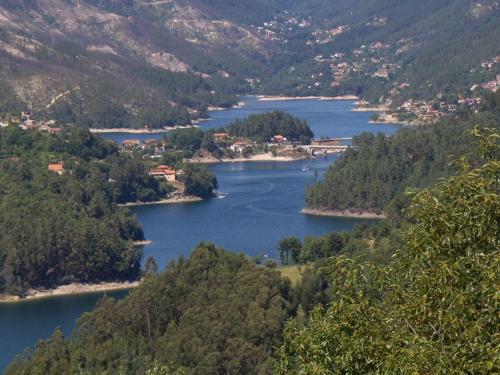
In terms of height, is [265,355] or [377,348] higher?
[377,348]

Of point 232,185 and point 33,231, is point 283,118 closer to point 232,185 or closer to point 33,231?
point 232,185

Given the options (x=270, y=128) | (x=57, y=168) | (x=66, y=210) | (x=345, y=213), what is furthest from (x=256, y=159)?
(x=66, y=210)

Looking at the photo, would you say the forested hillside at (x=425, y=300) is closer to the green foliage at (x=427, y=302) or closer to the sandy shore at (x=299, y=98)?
the green foliage at (x=427, y=302)

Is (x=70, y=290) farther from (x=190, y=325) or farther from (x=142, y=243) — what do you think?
(x=190, y=325)

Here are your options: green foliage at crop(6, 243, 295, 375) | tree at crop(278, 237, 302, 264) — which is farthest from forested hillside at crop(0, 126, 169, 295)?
green foliage at crop(6, 243, 295, 375)

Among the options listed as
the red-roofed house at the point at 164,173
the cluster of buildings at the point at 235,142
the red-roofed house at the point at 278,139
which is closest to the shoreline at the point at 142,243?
the red-roofed house at the point at 164,173

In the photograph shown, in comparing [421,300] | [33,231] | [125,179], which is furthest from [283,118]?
[421,300]
